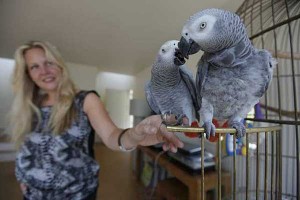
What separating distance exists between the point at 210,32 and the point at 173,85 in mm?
125

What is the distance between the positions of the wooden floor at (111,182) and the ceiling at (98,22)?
3.58 feet

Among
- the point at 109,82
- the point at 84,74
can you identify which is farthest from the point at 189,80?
the point at 109,82

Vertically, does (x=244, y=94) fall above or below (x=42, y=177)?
above

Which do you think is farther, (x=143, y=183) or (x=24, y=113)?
(x=143, y=183)

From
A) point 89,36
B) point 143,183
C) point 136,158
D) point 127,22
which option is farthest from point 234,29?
point 136,158

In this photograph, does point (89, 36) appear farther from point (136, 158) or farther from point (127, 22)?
point (136, 158)

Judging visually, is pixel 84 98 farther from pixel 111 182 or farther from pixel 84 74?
pixel 84 74

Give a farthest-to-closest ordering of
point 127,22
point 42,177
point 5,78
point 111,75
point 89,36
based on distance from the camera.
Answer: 1. point 111,75
2. point 5,78
3. point 89,36
4. point 127,22
5. point 42,177

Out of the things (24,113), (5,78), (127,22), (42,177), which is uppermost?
(127,22)

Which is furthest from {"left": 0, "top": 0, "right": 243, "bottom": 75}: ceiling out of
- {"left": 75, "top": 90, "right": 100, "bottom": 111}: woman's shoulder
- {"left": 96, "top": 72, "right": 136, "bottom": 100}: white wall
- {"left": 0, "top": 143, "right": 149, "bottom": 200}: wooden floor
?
{"left": 96, "top": 72, "right": 136, "bottom": 100}: white wall

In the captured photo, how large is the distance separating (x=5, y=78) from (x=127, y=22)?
7.08ft

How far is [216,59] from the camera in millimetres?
249

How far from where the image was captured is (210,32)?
0.22 meters

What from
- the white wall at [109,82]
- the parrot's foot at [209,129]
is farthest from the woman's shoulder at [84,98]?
the white wall at [109,82]
